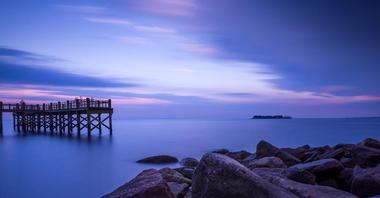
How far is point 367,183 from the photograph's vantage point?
6.70 metres

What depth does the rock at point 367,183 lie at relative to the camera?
657 centimetres

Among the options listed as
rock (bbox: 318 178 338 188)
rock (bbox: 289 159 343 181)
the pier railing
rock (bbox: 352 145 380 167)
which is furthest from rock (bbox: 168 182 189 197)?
the pier railing

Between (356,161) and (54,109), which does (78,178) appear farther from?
(54,109)

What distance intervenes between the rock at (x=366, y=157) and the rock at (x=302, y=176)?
3.68 m

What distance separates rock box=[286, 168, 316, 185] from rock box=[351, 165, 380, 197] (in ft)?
2.98

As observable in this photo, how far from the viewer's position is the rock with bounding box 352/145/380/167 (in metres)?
10.2

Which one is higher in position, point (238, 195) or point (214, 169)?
point (214, 169)

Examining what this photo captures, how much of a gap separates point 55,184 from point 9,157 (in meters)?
14.3

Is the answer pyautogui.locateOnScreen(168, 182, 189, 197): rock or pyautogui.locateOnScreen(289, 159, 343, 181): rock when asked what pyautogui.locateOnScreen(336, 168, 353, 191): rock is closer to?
pyautogui.locateOnScreen(289, 159, 343, 181): rock

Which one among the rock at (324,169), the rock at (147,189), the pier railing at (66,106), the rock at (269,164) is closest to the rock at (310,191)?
the rock at (324,169)

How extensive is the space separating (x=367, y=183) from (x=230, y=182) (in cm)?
307

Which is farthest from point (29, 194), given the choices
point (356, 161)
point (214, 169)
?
point (356, 161)

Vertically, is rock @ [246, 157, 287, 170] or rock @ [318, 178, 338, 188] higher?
rock @ [318, 178, 338, 188]

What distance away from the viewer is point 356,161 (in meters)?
10.6
